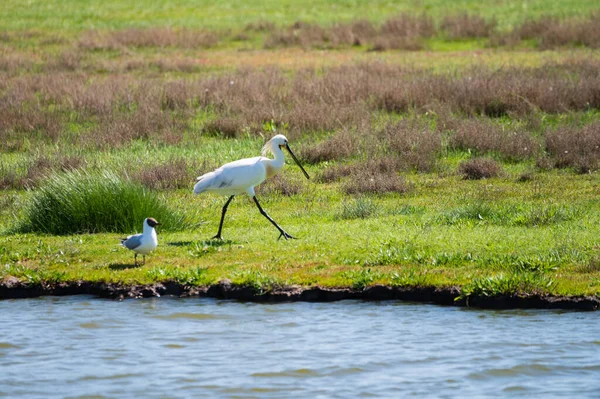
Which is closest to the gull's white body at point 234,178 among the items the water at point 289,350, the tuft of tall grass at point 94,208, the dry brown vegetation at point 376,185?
the tuft of tall grass at point 94,208

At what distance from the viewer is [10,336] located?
393 inches

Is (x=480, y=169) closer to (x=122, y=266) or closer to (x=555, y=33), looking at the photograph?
(x=122, y=266)

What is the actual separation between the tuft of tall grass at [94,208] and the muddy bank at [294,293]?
6.90 ft

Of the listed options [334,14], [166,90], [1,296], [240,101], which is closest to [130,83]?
[166,90]

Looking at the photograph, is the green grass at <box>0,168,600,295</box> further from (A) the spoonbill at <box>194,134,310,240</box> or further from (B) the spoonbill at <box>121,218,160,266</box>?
(A) the spoonbill at <box>194,134,310,240</box>

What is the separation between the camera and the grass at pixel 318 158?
Result: 11414mm

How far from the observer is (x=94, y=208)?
13.3 metres

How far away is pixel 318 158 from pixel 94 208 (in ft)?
19.1

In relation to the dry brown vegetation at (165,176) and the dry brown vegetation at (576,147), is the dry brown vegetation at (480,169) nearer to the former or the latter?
the dry brown vegetation at (576,147)

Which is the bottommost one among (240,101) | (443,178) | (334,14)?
(443,178)

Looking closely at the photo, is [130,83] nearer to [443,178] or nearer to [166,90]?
[166,90]

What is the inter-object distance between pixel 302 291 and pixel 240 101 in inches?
479

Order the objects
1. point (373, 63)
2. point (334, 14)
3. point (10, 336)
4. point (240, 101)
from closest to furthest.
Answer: point (10, 336) → point (240, 101) → point (373, 63) → point (334, 14)

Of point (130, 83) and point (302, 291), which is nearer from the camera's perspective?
point (302, 291)
